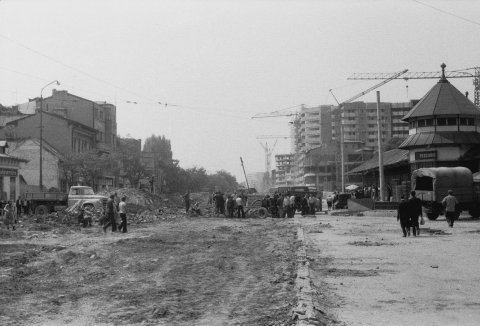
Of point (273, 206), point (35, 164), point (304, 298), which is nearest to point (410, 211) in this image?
point (304, 298)

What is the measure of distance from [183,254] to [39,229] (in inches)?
577

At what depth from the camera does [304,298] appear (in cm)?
909

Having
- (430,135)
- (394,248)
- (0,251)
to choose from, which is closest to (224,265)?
(394,248)

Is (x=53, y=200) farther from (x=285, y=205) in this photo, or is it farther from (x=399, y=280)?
(x=399, y=280)

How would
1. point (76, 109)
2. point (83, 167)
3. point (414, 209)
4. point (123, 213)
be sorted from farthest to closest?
point (76, 109) < point (83, 167) < point (123, 213) < point (414, 209)

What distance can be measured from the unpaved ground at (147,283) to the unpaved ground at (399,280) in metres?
0.80

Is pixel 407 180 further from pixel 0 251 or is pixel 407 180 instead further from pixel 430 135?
pixel 0 251

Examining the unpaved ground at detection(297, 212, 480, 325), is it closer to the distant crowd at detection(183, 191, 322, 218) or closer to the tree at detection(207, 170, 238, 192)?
the distant crowd at detection(183, 191, 322, 218)

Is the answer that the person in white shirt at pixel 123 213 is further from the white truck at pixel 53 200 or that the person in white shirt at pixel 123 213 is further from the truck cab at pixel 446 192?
the truck cab at pixel 446 192

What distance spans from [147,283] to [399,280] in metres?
4.90

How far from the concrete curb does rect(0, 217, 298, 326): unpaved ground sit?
171 mm

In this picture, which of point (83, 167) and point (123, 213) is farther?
point (83, 167)

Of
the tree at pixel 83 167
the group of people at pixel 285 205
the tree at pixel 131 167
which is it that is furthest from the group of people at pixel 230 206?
the tree at pixel 131 167

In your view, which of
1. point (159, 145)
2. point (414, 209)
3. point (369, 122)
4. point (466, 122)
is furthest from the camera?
point (369, 122)
